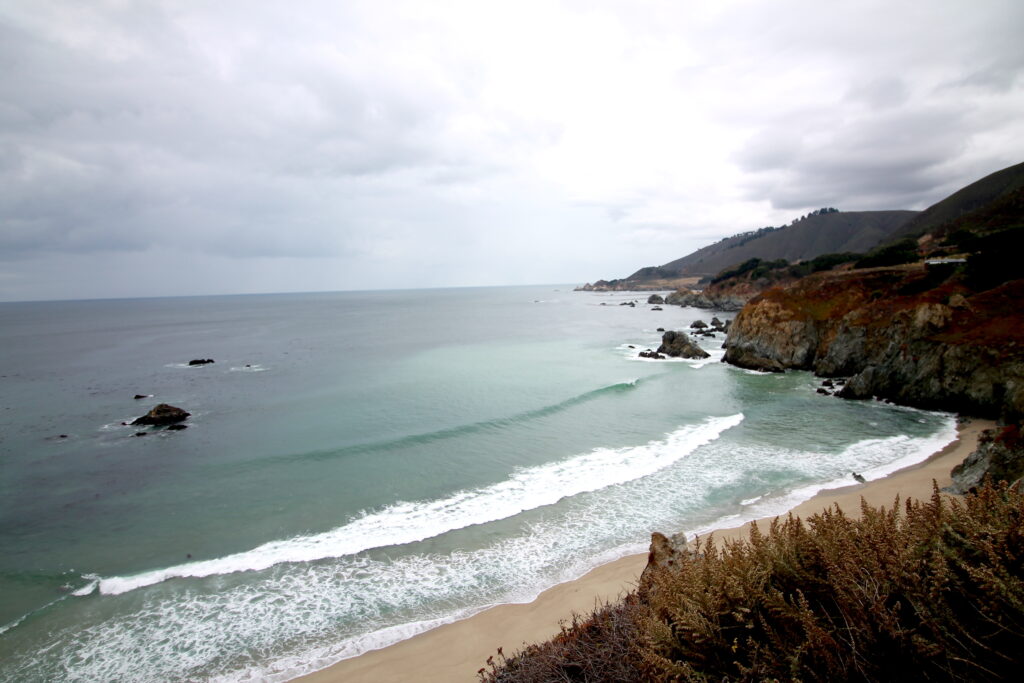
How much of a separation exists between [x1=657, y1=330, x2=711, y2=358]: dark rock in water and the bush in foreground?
43.0m

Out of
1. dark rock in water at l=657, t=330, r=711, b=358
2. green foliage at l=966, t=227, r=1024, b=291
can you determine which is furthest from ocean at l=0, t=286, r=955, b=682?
green foliage at l=966, t=227, r=1024, b=291

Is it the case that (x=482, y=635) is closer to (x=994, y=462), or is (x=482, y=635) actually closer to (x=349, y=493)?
(x=349, y=493)

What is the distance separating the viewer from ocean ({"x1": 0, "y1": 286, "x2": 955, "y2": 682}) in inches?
420

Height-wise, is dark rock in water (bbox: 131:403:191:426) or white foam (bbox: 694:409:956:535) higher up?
dark rock in water (bbox: 131:403:191:426)

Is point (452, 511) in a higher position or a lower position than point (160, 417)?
lower

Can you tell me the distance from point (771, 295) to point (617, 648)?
47053 mm

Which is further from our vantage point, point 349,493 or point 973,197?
point 973,197

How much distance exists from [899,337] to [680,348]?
18879 mm

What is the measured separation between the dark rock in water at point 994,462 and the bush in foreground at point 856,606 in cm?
1158

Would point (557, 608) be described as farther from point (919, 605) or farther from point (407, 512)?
point (919, 605)

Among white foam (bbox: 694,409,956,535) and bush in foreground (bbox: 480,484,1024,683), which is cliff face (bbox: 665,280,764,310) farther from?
bush in foreground (bbox: 480,484,1024,683)

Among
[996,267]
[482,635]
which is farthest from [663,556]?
[996,267]

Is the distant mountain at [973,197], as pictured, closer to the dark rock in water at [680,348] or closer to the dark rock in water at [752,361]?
the dark rock in water at [680,348]

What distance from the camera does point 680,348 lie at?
46.8 meters
